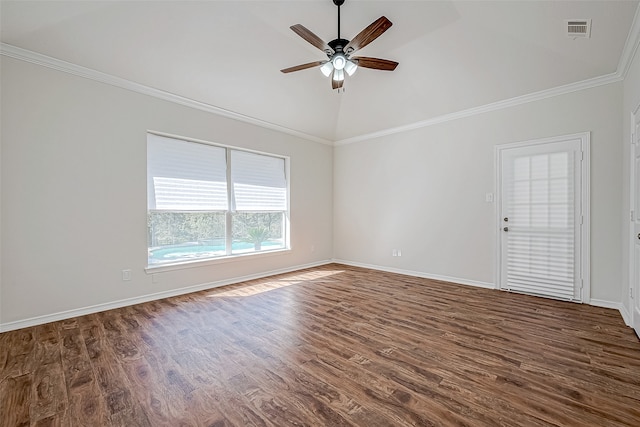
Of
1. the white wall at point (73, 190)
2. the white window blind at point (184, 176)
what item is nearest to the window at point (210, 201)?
the white window blind at point (184, 176)

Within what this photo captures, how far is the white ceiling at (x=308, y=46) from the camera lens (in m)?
2.86

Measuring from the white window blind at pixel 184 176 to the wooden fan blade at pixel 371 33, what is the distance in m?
2.85

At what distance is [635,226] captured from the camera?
285cm

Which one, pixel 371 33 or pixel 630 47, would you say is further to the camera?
pixel 630 47

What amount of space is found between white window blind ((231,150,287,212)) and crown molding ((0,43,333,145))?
0.62m

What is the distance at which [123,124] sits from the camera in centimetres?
367

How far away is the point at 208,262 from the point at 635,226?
5.36 meters

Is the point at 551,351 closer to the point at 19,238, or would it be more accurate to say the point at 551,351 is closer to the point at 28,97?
the point at 19,238

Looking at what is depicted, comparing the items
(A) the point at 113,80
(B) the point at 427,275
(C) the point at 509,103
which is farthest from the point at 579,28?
(A) the point at 113,80

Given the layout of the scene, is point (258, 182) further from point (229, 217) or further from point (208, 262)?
point (208, 262)

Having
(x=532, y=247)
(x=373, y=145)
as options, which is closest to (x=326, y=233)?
(x=373, y=145)

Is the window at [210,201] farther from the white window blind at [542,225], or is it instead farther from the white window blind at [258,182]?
the white window blind at [542,225]

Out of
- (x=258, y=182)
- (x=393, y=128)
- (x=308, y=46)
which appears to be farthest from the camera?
(x=393, y=128)

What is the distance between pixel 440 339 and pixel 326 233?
4.08 meters
